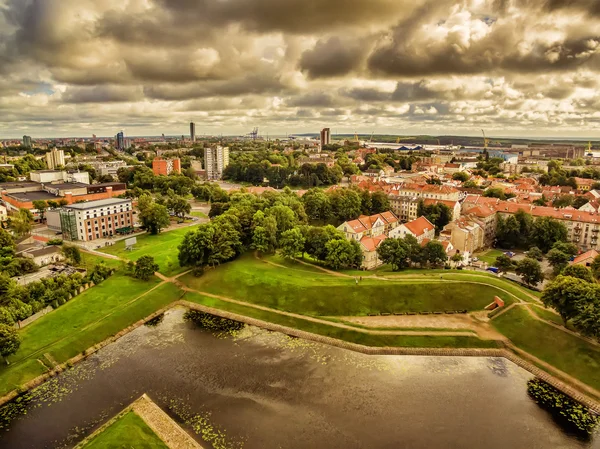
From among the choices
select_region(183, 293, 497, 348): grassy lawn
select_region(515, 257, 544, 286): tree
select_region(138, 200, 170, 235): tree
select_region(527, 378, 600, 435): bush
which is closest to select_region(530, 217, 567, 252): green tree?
select_region(515, 257, 544, 286): tree

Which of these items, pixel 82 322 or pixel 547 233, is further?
pixel 547 233

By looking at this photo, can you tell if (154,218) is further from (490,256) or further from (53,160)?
(53,160)

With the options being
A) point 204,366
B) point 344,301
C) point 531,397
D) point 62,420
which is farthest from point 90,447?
point 531,397

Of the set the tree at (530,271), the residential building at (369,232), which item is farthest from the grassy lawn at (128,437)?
the tree at (530,271)

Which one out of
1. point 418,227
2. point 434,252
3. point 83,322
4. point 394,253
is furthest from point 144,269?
point 418,227

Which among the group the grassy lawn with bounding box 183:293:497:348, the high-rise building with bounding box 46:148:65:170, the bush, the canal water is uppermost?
the high-rise building with bounding box 46:148:65:170

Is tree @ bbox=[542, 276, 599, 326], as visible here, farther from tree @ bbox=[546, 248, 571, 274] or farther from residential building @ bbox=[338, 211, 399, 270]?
residential building @ bbox=[338, 211, 399, 270]

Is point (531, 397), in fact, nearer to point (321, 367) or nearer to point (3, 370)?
point (321, 367)
